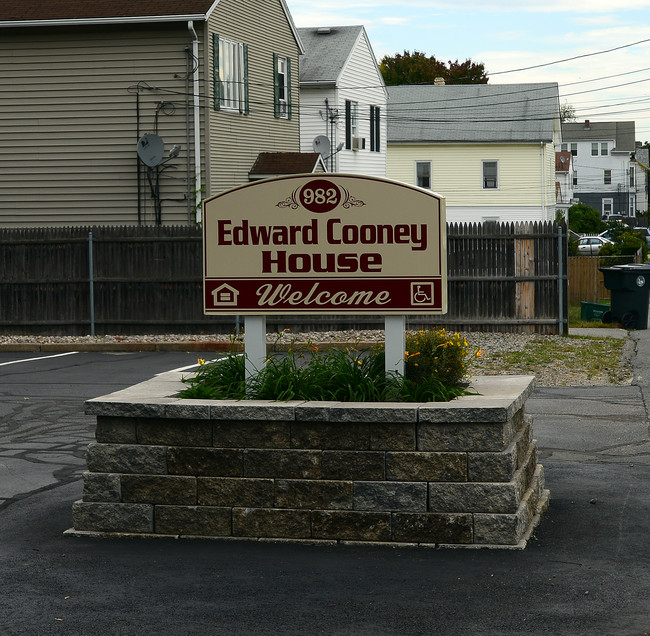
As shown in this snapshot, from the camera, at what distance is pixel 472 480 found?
20.5 feet

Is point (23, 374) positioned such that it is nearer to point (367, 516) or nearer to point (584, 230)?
point (367, 516)

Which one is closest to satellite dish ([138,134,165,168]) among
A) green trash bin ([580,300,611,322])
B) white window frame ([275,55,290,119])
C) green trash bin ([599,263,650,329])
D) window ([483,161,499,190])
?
white window frame ([275,55,290,119])

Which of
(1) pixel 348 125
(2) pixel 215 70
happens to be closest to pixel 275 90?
(2) pixel 215 70

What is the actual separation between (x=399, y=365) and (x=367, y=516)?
110cm

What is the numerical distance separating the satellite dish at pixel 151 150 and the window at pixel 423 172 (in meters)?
28.8

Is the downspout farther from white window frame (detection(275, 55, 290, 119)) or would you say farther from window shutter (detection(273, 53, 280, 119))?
white window frame (detection(275, 55, 290, 119))

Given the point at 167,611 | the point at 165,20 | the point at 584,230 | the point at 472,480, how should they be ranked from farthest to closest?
1. the point at 584,230
2. the point at 165,20
3. the point at 472,480
4. the point at 167,611

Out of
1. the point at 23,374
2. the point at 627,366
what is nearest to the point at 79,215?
the point at 23,374

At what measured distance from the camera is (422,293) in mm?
6965

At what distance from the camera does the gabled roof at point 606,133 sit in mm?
103938

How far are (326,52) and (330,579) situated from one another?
34.4 metres

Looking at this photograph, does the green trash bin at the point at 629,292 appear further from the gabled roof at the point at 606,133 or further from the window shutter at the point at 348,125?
the gabled roof at the point at 606,133

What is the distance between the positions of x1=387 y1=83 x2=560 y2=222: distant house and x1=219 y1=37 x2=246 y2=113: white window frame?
78.0 feet

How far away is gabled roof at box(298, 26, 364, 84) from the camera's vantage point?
36.9 meters
